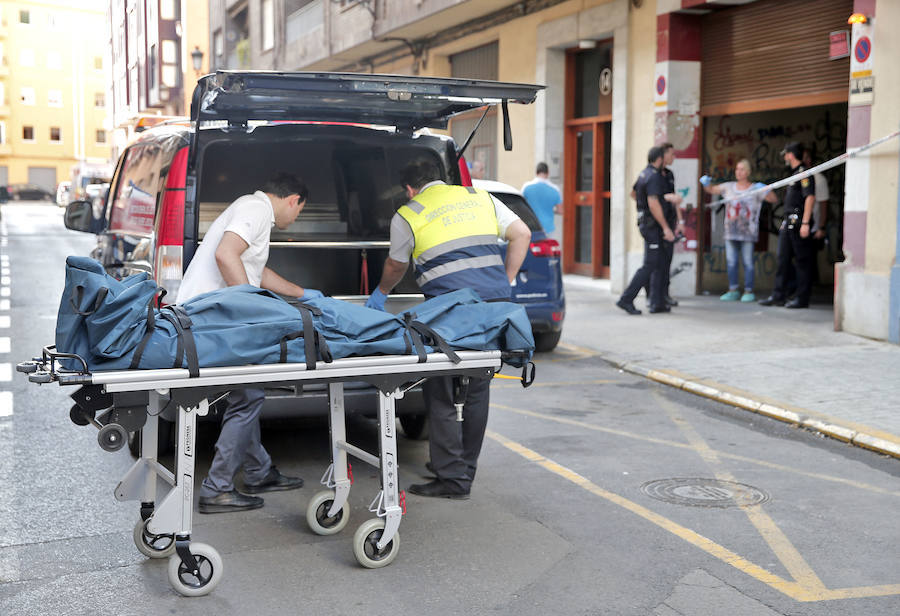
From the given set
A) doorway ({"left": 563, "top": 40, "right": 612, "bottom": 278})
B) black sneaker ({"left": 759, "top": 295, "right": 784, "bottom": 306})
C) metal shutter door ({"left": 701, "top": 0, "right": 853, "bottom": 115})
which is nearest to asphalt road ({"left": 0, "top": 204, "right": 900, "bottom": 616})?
black sneaker ({"left": 759, "top": 295, "right": 784, "bottom": 306})

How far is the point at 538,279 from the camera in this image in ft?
31.5

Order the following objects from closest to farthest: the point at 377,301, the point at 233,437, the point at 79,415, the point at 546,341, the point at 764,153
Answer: the point at 79,415 < the point at 233,437 < the point at 377,301 < the point at 546,341 < the point at 764,153

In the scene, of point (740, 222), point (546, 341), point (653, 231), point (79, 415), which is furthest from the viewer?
point (740, 222)

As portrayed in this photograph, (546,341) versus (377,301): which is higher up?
(377,301)

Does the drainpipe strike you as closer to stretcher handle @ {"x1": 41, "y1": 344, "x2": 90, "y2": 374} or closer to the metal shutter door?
the metal shutter door

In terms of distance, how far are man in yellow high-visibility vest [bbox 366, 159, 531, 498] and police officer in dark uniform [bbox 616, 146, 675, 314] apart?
23.1 feet

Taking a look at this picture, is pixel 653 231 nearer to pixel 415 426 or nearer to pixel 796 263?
pixel 796 263

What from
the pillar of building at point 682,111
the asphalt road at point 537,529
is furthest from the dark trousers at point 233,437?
the pillar of building at point 682,111

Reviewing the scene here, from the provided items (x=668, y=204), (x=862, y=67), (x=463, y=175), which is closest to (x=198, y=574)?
(x=463, y=175)

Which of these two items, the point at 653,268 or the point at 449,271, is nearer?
the point at 449,271

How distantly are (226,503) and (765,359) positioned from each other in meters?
5.80

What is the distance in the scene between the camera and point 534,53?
1733 cm

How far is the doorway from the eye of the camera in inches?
643

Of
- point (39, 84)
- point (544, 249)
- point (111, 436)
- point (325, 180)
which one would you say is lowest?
point (111, 436)
